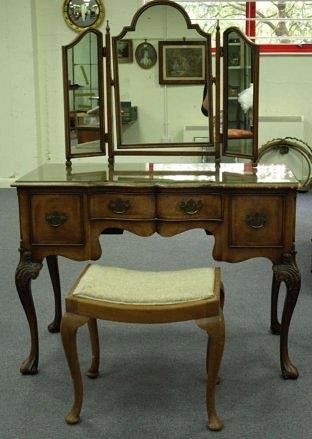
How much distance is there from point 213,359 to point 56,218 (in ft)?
2.55

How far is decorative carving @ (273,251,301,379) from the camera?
228 centimetres

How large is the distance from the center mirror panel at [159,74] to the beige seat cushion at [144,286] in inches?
26.2

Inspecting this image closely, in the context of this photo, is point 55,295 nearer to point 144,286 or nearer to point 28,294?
point 28,294

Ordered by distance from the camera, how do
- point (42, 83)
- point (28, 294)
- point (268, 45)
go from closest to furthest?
1. point (28, 294)
2. point (268, 45)
3. point (42, 83)

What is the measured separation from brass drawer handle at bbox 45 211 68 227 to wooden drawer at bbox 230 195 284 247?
622mm

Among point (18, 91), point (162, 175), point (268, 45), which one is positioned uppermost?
point (268, 45)

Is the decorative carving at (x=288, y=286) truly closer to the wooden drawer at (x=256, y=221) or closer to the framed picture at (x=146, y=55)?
the wooden drawer at (x=256, y=221)

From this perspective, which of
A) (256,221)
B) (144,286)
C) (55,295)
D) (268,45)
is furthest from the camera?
(268,45)

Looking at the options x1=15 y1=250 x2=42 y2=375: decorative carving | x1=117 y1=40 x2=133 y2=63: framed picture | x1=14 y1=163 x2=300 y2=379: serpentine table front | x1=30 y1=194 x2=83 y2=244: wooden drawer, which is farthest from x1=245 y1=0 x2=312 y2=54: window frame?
x1=15 y1=250 x2=42 y2=375: decorative carving

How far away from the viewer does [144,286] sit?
2.14m

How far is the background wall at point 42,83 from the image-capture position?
5.97m

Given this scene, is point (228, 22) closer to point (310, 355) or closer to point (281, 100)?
point (281, 100)

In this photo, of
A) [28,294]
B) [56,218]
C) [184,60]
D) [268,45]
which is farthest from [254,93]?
[268,45]

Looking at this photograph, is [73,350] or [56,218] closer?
[73,350]
